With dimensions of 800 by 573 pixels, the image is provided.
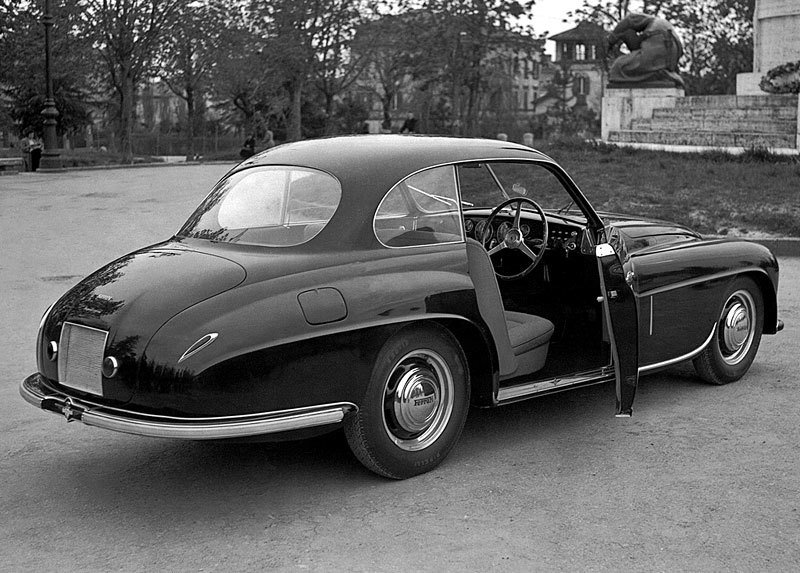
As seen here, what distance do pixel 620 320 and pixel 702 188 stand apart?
13.4 m

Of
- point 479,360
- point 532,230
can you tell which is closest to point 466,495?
point 479,360

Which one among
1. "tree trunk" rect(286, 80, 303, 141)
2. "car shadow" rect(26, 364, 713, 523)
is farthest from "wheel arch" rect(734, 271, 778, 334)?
"tree trunk" rect(286, 80, 303, 141)

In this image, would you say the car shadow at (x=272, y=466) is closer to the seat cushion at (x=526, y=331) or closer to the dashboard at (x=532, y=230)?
the seat cushion at (x=526, y=331)

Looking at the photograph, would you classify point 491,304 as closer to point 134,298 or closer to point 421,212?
point 421,212

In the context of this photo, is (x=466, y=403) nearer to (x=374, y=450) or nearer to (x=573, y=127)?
(x=374, y=450)

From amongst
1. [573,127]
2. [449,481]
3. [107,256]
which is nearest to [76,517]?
[449,481]

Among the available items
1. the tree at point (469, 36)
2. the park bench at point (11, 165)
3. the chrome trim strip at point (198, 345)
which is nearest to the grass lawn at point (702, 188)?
the chrome trim strip at point (198, 345)

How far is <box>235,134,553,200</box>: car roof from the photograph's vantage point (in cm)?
516

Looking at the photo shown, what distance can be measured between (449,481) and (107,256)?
9253 mm

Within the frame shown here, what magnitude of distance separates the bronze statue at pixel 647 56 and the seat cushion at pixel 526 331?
27.2 meters

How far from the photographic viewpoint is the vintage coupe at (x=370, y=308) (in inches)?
174

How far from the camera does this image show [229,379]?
4.36 metres

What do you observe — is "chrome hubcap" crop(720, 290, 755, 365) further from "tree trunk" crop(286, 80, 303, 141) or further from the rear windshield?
"tree trunk" crop(286, 80, 303, 141)

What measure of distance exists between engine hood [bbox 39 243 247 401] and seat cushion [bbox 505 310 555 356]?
1657 millimetres
